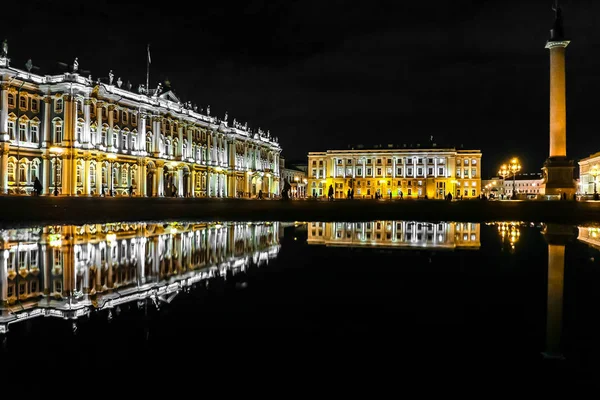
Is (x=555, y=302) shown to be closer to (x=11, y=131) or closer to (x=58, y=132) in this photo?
(x=11, y=131)

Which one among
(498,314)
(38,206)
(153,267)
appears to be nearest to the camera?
(498,314)

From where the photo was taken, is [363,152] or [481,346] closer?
[481,346]

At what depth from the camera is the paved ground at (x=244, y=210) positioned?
18625 mm

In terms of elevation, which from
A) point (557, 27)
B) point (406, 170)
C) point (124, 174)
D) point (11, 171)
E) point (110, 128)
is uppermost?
point (557, 27)

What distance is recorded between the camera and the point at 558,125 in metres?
34.2

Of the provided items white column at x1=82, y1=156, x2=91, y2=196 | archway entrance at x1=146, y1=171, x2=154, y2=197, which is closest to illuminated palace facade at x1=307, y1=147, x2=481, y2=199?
archway entrance at x1=146, y1=171, x2=154, y2=197

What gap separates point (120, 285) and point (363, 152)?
4022 inches

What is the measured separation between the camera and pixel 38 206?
61.7ft

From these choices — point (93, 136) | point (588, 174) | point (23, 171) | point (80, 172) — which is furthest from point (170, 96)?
point (588, 174)

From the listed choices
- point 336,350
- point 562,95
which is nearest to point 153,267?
point 336,350

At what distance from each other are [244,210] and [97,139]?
88.0 ft

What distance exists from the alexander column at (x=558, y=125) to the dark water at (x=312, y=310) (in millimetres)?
29236

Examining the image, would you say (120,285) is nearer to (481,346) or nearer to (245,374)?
(245,374)

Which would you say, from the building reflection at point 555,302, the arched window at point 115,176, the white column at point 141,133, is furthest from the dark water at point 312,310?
the white column at point 141,133
